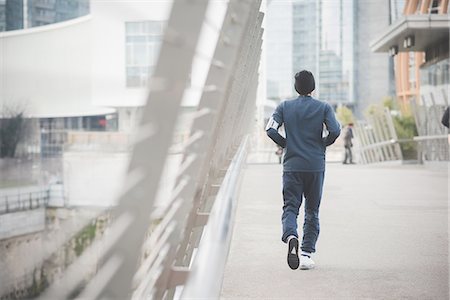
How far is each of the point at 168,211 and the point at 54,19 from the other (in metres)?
4.81

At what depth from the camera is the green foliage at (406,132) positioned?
808 inches

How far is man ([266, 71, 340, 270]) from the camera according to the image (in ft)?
14.4

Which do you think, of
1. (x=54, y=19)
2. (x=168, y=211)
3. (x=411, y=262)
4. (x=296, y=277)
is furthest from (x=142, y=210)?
(x=54, y=19)

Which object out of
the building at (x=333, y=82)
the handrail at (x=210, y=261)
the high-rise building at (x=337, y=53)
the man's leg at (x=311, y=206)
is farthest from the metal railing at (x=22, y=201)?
the handrail at (x=210, y=261)

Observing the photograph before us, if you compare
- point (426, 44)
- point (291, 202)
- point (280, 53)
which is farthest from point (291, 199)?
point (280, 53)

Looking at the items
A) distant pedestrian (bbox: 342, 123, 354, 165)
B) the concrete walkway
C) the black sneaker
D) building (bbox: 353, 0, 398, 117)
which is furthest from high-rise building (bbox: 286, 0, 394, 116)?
the black sneaker

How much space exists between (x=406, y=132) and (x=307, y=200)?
17311 millimetres

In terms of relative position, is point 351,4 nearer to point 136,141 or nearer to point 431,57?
point 431,57

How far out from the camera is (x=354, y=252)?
5.14 meters

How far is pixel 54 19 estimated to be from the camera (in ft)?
20.9

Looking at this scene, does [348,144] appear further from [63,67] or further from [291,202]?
[63,67]

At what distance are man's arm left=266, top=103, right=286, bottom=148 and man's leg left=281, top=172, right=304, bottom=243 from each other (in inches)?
7.9

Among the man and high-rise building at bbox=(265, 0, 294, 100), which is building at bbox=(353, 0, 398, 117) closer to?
high-rise building at bbox=(265, 0, 294, 100)

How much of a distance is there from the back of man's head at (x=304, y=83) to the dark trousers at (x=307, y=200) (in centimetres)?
50
